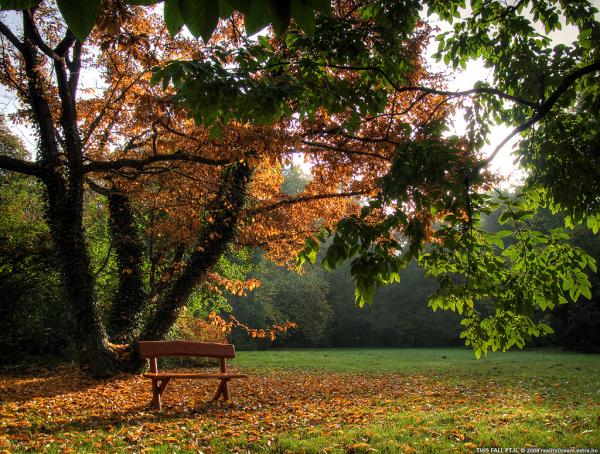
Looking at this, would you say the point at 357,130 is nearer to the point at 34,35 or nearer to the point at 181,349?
the point at 181,349

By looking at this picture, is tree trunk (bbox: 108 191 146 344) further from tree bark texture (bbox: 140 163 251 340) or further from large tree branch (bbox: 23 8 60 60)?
large tree branch (bbox: 23 8 60 60)

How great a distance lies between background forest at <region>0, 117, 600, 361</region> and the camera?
→ 44.9 feet

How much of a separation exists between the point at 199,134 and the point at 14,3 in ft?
25.3

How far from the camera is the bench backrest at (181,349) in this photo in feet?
24.4

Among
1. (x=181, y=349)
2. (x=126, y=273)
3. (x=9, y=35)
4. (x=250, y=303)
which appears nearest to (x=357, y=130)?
(x=181, y=349)

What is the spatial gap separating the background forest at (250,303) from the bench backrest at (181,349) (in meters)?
3.86

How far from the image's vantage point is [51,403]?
700 cm

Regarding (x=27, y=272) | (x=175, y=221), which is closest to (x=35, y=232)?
(x=27, y=272)

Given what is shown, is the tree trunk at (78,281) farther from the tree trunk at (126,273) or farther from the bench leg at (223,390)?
the bench leg at (223,390)

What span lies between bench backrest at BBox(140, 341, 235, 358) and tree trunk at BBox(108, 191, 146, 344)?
4880 mm

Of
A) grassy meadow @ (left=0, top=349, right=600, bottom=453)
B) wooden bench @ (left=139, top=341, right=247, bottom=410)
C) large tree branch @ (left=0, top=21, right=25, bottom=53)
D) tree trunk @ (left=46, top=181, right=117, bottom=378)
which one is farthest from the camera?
tree trunk @ (left=46, top=181, right=117, bottom=378)

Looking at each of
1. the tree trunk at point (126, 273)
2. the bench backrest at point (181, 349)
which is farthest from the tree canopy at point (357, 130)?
the bench backrest at point (181, 349)

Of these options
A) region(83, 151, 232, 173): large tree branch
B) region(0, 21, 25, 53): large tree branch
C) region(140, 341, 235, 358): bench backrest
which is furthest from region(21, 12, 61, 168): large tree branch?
region(140, 341, 235, 358): bench backrest

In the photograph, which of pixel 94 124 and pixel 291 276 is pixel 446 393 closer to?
pixel 94 124
